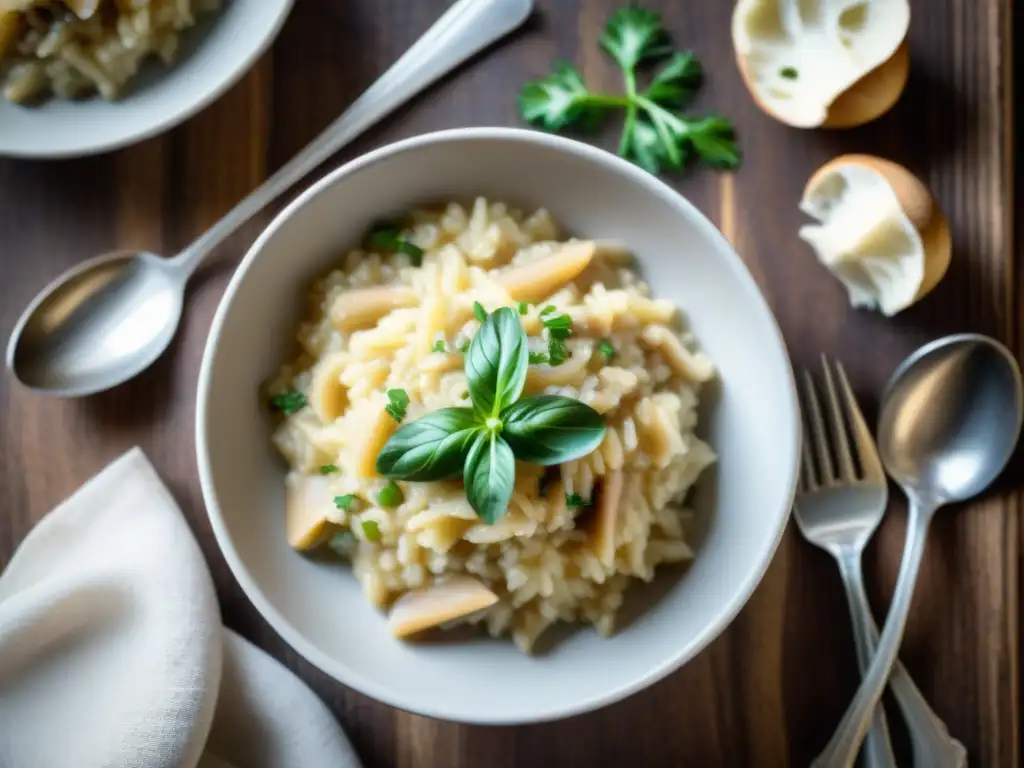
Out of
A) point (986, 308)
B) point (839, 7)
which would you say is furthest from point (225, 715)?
point (839, 7)

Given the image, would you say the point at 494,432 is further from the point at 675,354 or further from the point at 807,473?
the point at 807,473

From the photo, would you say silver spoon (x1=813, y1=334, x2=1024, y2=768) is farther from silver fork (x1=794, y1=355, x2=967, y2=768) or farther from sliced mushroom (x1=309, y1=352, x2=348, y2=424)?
sliced mushroom (x1=309, y1=352, x2=348, y2=424)

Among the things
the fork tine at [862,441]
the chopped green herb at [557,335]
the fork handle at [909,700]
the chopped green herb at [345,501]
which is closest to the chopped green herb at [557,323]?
the chopped green herb at [557,335]

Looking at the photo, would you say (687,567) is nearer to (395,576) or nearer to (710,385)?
(710,385)

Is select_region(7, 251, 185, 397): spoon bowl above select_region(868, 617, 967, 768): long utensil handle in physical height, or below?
above

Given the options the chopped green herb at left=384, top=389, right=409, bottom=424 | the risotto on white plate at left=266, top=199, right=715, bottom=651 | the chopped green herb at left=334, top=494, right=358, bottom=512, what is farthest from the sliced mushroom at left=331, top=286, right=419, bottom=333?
the chopped green herb at left=334, top=494, right=358, bottom=512

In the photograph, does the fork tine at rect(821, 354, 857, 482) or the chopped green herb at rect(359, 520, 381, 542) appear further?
the fork tine at rect(821, 354, 857, 482)
